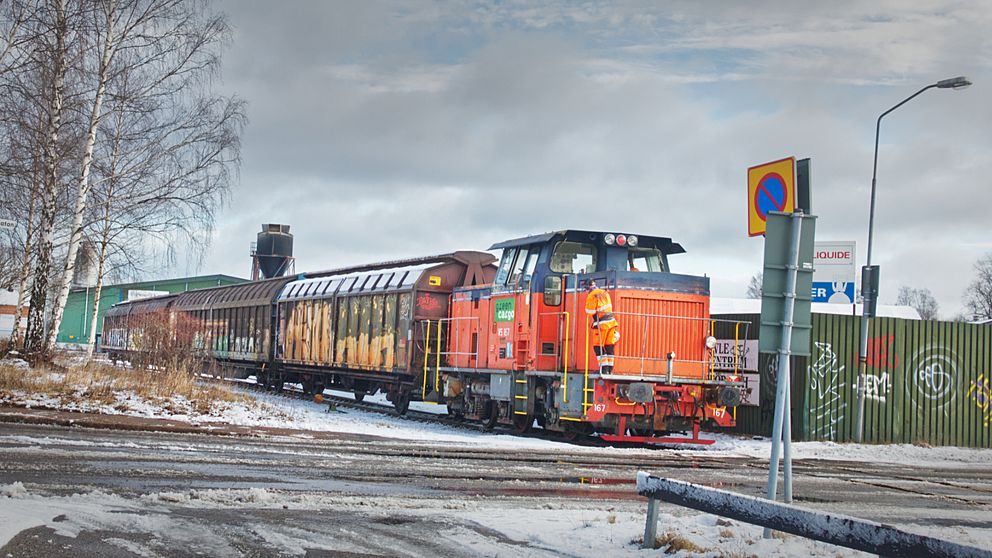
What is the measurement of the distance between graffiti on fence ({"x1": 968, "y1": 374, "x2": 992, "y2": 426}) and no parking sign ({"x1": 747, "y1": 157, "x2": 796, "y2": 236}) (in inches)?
614

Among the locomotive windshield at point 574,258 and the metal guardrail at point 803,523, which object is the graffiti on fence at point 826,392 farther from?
the metal guardrail at point 803,523

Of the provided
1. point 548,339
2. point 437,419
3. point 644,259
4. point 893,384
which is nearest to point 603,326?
point 548,339

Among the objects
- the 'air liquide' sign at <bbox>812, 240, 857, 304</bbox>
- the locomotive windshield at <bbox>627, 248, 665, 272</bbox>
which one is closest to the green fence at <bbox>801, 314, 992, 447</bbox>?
the 'air liquide' sign at <bbox>812, 240, 857, 304</bbox>

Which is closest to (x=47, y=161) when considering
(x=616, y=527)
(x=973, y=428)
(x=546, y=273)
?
(x=546, y=273)

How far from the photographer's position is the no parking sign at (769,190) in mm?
9023

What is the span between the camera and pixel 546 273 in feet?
57.9

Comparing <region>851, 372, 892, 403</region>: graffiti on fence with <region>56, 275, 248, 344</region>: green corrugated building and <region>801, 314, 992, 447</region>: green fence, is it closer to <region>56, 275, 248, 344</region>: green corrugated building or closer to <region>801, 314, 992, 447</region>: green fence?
<region>801, 314, 992, 447</region>: green fence

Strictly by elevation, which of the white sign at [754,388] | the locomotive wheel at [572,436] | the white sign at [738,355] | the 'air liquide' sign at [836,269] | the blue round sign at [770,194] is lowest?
the locomotive wheel at [572,436]

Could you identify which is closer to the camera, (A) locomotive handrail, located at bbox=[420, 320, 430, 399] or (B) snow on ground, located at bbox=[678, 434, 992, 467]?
(B) snow on ground, located at bbox=[678, 434, 992, 467]

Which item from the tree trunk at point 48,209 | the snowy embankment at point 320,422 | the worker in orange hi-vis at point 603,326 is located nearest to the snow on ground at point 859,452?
the snowy embankment at point 320,422

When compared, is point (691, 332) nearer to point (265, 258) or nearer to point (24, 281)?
point (24, 281)

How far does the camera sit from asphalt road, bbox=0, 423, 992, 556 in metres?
7.25

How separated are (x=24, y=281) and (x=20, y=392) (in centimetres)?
1133

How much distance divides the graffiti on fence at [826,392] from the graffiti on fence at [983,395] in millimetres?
3873
